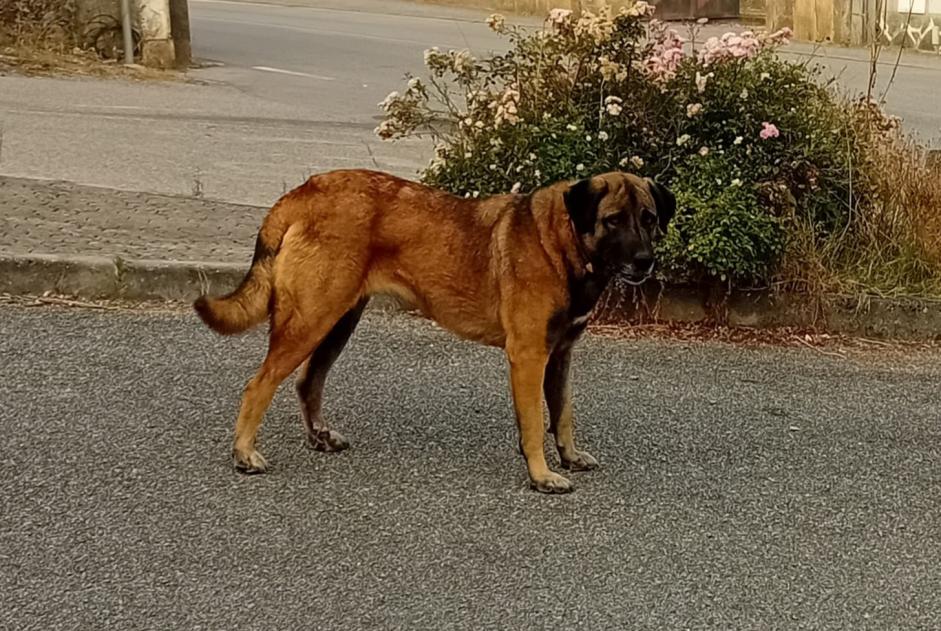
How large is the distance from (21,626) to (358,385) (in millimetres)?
2433

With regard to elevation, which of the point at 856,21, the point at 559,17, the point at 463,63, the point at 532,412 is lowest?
the point at 856,21

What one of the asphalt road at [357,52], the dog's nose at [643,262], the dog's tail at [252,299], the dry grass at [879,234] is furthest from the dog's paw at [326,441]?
the asphalt road at [357,52]

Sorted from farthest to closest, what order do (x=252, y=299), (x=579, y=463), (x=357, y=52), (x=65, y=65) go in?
(x=357, y=52) → (x=65, y=65) → (x=579, y=463) → (x=252, y=299)

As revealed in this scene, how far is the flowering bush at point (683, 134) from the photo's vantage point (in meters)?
6.80

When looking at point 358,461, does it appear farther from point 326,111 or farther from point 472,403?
point 326,111

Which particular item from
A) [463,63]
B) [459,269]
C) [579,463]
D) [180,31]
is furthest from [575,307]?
[180,31]

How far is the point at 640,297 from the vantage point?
22.4ft

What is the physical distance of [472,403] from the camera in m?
5.70

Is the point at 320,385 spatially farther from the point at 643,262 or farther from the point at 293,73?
the point at 293,73

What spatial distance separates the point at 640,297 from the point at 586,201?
2315 millimetres

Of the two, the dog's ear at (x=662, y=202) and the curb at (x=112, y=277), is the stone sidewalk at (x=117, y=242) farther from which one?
the dog's ear at (x=662, y=202)

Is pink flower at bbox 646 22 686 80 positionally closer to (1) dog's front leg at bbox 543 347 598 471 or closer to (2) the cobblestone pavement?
(2) the cobblestone pavement

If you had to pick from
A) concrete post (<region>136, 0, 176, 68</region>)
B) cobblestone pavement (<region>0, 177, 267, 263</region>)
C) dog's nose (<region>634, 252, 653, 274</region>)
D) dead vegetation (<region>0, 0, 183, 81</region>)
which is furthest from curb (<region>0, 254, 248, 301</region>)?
concrete post (<region>136, 0, 176, 68</region>)

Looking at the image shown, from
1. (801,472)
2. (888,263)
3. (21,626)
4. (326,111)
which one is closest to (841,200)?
(888,263)
